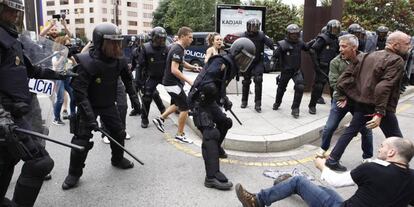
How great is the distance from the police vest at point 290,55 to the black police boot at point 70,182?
4.40 metres

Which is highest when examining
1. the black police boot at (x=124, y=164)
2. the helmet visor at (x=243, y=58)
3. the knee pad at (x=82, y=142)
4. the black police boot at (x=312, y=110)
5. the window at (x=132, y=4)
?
the window at (x=132, y=4)

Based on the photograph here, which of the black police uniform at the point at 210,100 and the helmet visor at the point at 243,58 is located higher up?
the helmet visor at the point at 243,58

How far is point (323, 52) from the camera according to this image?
23.4 feet

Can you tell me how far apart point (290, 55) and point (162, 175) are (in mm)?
3718

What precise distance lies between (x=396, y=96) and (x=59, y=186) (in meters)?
3.73

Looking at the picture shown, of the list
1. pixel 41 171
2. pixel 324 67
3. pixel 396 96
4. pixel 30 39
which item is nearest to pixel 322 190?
pixel 396 96

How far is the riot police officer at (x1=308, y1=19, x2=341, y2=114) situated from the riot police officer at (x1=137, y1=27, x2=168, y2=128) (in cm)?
281

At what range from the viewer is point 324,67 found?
719 cm

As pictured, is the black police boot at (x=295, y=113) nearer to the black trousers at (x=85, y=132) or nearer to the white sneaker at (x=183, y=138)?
the white sneaker at (x=183, y=138)

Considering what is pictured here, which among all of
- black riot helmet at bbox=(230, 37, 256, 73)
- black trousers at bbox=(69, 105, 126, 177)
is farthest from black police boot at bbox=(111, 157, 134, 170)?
black riot helmet at bbox=(230, 37, 256, 73)

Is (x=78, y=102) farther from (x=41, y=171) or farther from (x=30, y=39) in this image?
(x=41, y=171)

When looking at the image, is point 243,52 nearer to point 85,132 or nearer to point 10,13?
point 85,132

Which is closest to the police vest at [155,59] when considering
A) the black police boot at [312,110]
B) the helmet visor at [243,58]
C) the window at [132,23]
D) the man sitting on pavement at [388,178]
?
the helmet visor at [243,58]

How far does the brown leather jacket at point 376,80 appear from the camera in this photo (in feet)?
12.6
